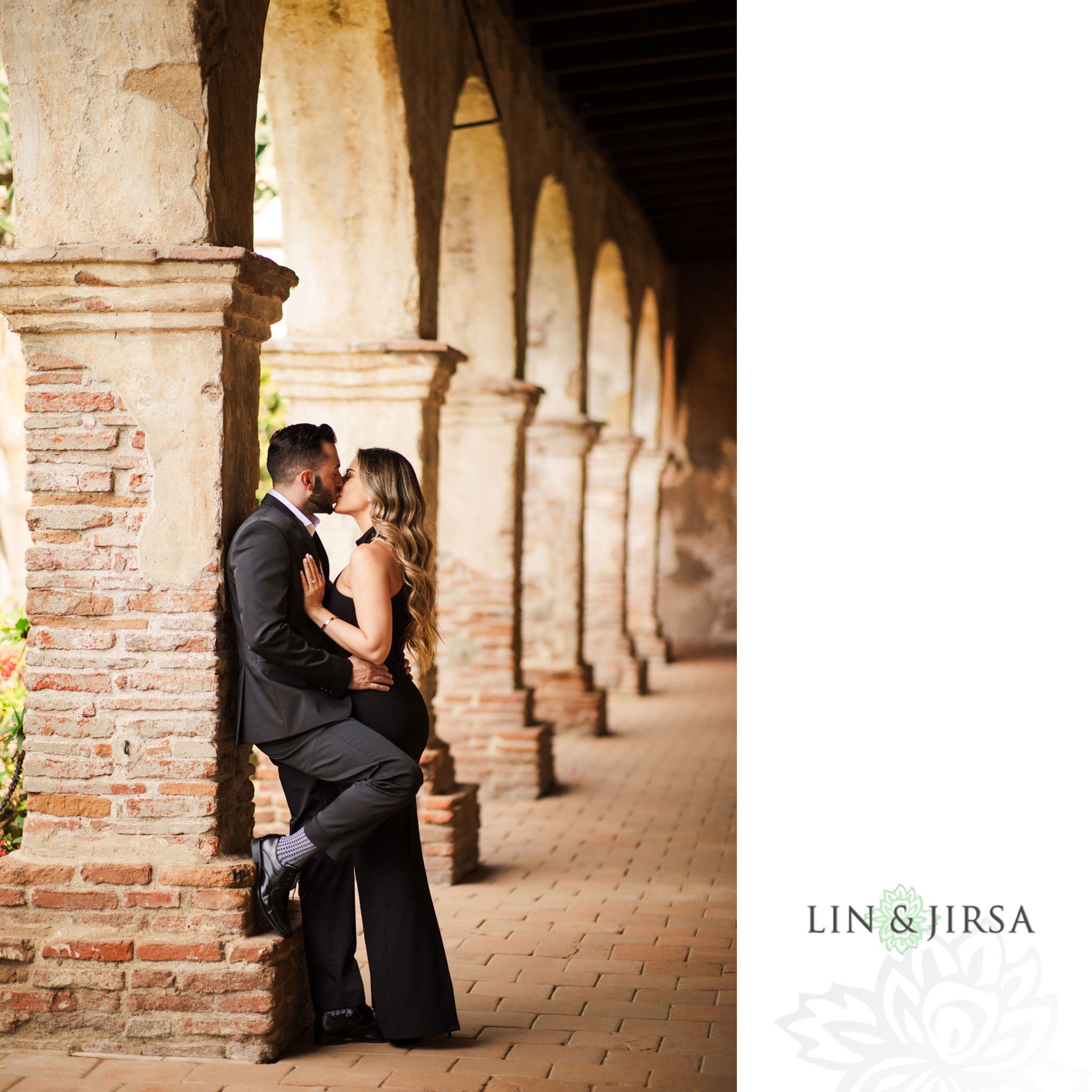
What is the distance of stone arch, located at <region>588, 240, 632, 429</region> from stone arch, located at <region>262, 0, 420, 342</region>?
6.94m

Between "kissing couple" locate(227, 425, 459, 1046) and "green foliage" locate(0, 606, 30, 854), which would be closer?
"kissing couple" locate(227, 425, 459, 1046)

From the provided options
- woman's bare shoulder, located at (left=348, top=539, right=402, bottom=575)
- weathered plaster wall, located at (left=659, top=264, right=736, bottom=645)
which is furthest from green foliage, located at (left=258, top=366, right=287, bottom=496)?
weathered plaster wall, located at (left=659, top=264, right=736, bottom=645)

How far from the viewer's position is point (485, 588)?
7754 mm

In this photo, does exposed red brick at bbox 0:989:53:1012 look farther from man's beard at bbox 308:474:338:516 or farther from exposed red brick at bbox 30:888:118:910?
man's beard at bbox 308:474:338:516

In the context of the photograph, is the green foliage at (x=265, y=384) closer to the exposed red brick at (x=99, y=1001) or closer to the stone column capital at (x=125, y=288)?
the stone column capital at (x=125, y=288)

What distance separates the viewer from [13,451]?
30.5ft

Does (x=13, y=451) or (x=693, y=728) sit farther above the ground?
(x=13, y=451)

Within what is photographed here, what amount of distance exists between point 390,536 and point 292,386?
2217 millimetres

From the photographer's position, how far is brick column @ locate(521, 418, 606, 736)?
34.7 ft
